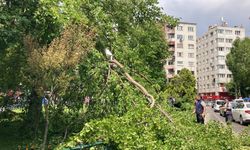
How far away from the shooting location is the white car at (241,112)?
27.9 metres

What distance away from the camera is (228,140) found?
417 inches

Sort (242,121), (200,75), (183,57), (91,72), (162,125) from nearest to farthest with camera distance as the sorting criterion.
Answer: (162,125), (91,72), (242,121), (183,57), (200,75)

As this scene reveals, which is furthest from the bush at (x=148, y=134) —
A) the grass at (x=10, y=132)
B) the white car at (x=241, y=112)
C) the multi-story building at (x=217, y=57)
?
the multi-story building at (x=217, y=57)

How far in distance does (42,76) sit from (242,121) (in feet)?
68.6

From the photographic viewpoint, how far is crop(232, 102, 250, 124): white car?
27.9 m

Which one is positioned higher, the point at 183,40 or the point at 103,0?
the point at 183,40

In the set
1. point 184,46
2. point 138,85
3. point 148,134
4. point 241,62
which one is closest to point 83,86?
point 138,85

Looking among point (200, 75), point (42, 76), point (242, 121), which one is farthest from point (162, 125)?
point (200, 75)

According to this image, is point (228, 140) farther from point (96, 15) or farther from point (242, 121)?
point (242, 121)

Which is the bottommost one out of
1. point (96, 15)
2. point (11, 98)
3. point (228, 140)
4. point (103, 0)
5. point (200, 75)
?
point (228, 140)

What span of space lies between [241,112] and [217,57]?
279 ft

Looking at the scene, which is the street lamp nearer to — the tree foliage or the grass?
the grass

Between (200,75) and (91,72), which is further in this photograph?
(200,75)

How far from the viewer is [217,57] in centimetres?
11181
